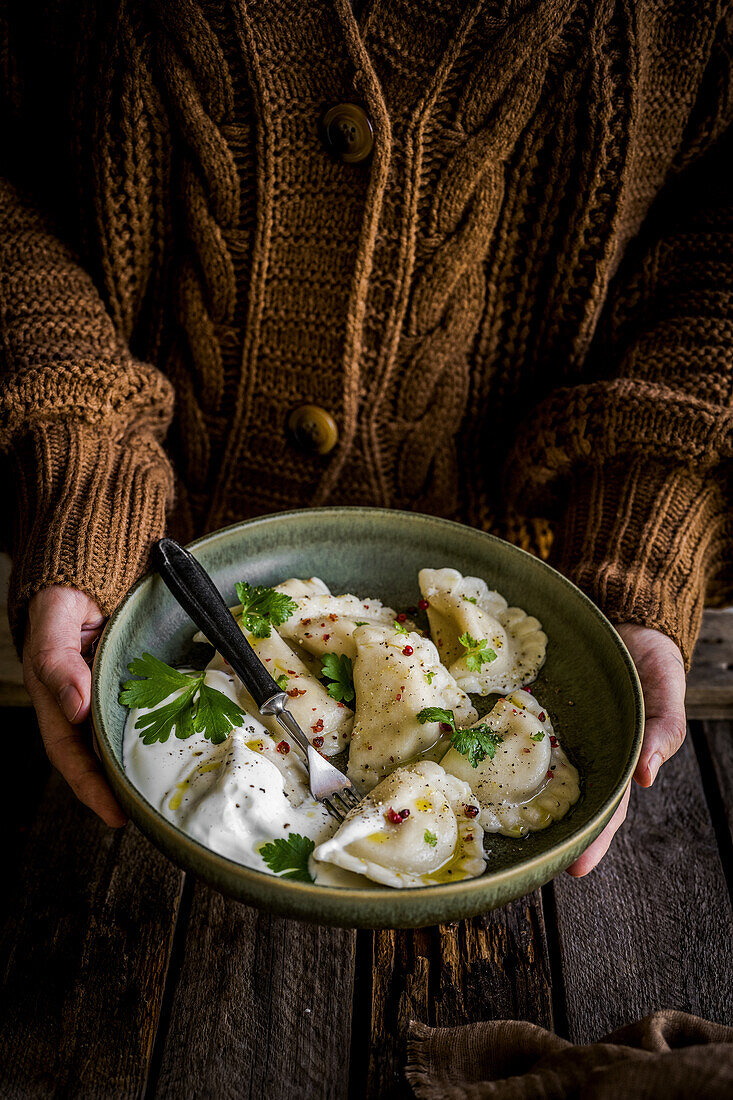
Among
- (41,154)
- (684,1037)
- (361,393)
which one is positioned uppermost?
(41,154)

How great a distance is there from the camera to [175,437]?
1.34 metres

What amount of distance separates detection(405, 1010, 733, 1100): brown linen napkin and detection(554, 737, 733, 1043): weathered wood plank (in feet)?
0.33

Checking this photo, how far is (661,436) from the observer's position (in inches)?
42.7

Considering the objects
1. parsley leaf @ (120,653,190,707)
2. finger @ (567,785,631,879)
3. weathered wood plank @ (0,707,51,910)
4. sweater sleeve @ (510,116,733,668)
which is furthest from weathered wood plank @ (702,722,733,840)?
weathered wood plank @ (0,707,51,910)

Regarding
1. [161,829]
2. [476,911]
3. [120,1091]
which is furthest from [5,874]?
[476,911]

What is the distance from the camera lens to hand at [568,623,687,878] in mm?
859

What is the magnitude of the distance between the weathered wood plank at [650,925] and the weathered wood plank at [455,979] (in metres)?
0.04

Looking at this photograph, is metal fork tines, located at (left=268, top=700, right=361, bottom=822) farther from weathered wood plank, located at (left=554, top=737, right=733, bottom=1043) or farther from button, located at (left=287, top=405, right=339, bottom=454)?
button, located at (left=287, top=405, right=339, bottom=454)

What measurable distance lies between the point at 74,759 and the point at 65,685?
0.09m

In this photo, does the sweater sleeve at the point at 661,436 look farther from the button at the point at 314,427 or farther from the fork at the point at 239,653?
the fork at the point at 239,653

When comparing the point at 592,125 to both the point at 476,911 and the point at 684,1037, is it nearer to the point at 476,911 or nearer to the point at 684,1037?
the point at 476,911

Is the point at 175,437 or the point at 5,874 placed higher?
the point at 175,437

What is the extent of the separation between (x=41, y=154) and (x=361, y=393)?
1.95 ft

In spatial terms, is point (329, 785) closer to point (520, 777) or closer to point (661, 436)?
point (520, 777)
